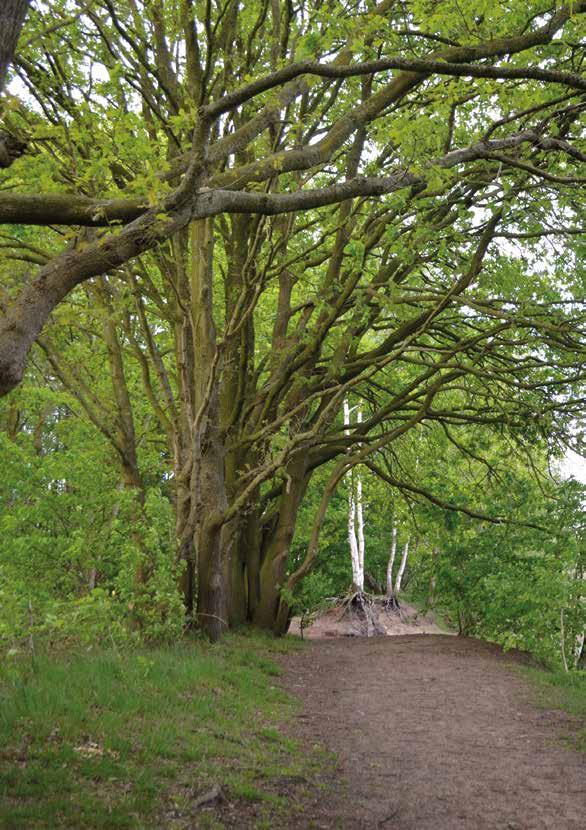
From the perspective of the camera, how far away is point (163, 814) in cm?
413

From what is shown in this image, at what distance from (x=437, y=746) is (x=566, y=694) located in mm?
3641

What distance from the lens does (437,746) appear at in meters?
7.06

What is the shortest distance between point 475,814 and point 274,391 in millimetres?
9213

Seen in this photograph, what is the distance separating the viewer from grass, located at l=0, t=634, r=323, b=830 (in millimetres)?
3975

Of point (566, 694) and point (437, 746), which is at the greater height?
point (566, 694)

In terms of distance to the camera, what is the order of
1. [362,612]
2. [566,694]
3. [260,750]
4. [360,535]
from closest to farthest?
[260,750] → [566,694] → [362,612] → [360,535]

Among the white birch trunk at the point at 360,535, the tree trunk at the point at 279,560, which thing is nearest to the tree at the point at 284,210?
the tree trunk at the point at 279,560

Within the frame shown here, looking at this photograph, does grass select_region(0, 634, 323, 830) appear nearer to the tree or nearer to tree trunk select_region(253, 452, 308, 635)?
the tree

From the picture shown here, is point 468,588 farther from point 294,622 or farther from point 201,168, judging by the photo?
point 294,622

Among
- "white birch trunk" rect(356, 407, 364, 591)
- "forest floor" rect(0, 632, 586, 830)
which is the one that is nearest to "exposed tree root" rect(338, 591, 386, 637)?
"white birch trunk" rect(356, 407, 364, 591)

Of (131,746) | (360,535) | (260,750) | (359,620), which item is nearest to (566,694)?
(260,750)

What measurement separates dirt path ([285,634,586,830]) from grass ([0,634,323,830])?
549mm

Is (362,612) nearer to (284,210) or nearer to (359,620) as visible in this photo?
(359,620)

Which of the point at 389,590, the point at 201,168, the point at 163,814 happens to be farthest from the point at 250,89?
the point at 389,590
